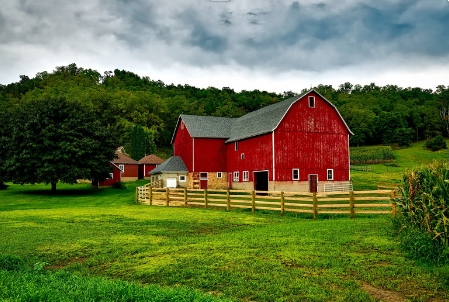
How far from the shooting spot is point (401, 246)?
8859mm

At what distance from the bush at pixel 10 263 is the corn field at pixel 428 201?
8978mm

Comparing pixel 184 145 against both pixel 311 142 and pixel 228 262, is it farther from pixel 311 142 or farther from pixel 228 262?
pixel 228 262

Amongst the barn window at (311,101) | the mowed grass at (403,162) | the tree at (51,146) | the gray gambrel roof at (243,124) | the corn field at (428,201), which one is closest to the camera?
the corn field at (428,201)

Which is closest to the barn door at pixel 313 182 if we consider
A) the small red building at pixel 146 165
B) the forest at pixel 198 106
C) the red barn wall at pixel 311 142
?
the red barn wall at pixel 311 142

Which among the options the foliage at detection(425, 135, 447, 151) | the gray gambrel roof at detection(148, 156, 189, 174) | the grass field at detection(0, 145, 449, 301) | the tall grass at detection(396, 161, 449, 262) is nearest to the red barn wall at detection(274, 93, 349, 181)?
the gray gambrel roof at detection(148, 156, 189, 174)

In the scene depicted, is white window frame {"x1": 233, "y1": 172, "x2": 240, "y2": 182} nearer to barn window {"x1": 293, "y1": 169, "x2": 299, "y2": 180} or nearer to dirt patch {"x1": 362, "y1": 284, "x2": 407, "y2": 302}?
barn window {"x1": 293, "y1": 169, "x2": 299, "y2": 180}

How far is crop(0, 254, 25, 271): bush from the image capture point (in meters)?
7.44

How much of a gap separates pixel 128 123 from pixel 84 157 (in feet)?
158

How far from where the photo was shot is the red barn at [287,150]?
31531mm

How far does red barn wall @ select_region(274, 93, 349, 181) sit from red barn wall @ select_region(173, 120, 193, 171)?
11.1 metres

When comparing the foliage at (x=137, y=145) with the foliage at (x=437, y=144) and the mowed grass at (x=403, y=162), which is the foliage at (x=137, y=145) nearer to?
the mowed grass at (x=403, y=162)

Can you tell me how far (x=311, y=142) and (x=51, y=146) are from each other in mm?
24754

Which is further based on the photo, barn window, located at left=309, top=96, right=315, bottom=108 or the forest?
the forest

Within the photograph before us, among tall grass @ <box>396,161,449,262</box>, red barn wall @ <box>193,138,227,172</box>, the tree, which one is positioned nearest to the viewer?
tall grass @ <box>396,161,449,262</box>
